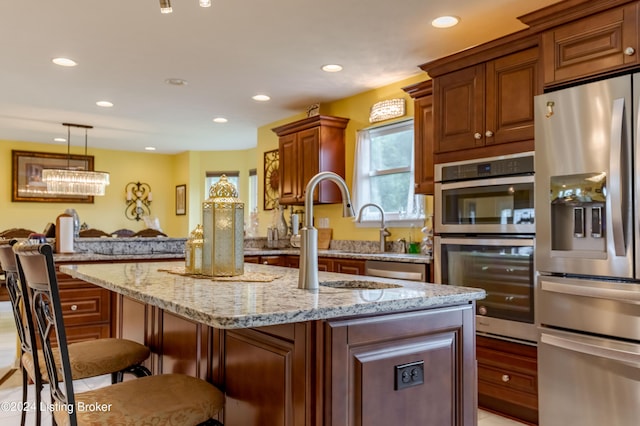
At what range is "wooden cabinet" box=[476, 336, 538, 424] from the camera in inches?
111

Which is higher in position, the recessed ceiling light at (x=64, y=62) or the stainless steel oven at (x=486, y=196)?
the recessed ceiling light at (x=64, y=62)

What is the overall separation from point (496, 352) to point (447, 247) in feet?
2.31

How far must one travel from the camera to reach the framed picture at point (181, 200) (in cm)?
907

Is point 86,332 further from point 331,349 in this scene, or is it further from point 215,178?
point 215,178

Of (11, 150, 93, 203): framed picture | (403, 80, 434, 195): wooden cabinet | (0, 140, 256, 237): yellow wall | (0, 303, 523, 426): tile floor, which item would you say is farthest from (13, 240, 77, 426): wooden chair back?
(11, 150, 93, 203): framed picture

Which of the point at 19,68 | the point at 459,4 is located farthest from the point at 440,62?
the point at 19,68

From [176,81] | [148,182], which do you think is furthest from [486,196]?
[148,182]

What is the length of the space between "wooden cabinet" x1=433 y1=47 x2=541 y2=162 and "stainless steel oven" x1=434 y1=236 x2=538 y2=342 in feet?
1.84

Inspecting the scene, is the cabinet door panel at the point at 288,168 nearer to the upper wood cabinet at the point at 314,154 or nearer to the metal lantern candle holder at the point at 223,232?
the upper wood cabinet at the point at 314,154

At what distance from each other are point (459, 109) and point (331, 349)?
239cm

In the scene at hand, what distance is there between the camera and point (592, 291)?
8.00 ft

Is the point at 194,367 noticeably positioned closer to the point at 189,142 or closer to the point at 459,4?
the point at 459,4

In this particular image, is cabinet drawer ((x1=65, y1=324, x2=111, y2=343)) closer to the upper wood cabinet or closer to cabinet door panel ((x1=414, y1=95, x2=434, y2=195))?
the upper wood cabinet

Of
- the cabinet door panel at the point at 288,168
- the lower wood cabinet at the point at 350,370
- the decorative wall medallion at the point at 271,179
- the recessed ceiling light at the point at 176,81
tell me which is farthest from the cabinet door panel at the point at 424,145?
the decorative wall medallion at the point at 271,179
